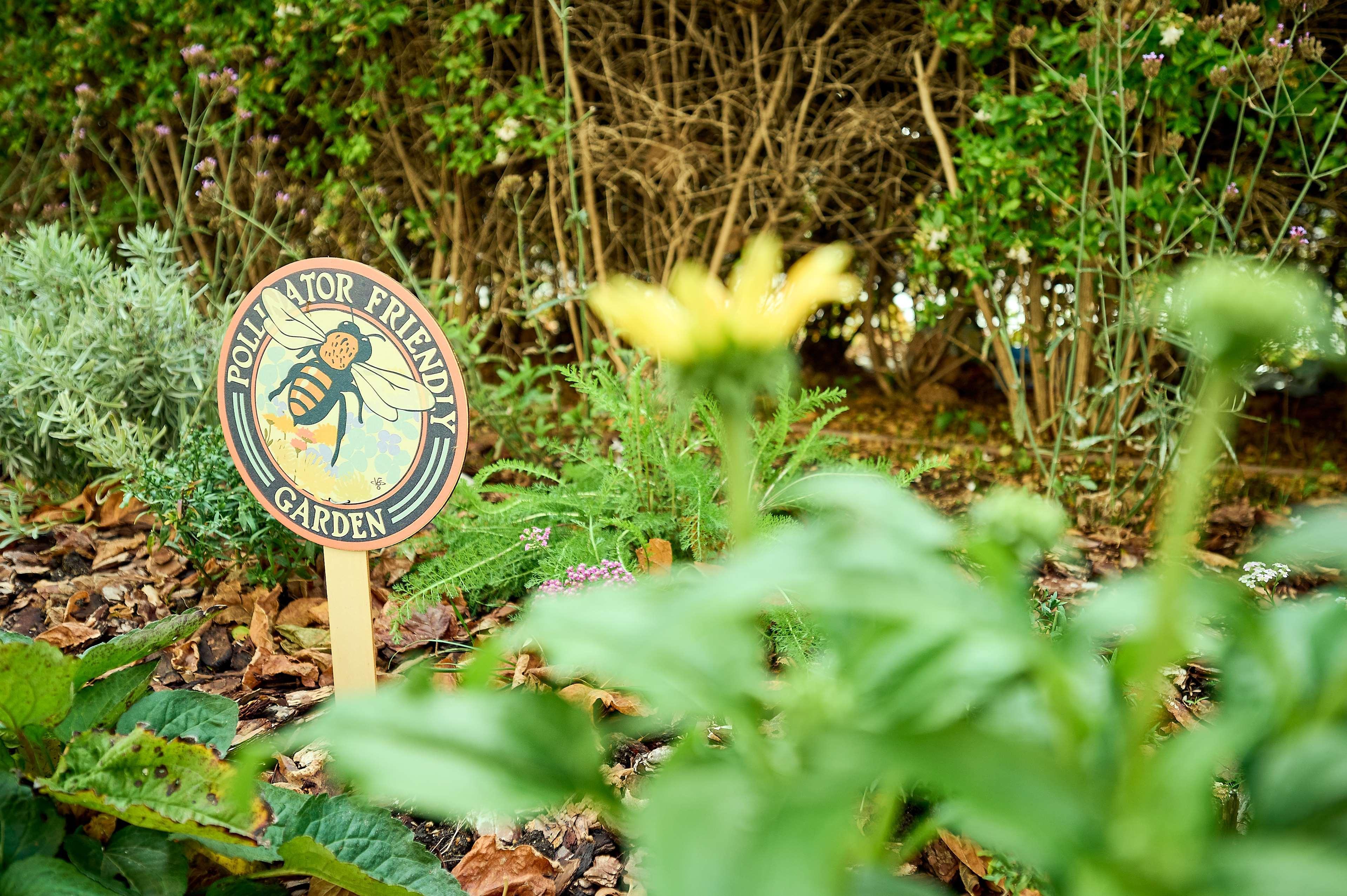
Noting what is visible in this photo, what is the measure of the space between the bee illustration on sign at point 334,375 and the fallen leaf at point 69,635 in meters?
0.75

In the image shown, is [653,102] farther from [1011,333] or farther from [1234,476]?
[1234,476]

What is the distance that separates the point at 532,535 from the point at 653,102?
2037 mm

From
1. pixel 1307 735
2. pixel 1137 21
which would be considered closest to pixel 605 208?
pixel 1137 21

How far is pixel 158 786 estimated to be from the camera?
89 centimetres

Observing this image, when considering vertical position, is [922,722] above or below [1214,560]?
above

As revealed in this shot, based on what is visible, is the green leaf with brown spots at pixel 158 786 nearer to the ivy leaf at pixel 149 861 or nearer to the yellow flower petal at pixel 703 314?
the ivy leaf at pixel 149 861

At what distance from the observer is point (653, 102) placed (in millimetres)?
3250

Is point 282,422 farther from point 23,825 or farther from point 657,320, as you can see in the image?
point 657,320

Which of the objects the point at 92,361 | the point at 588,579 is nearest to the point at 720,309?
the point at 588,579

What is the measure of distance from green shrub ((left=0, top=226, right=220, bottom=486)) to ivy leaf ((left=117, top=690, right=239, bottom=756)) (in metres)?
1.04

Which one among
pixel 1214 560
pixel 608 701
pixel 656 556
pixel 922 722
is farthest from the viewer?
pixel 1214 560

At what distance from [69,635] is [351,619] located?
0.72 meters

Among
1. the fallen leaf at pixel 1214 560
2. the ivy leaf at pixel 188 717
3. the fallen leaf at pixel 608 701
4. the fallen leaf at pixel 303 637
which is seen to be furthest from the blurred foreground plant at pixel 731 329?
the fallen leaf at pixel 1214 560

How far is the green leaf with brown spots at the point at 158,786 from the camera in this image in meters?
Result: 0.87
